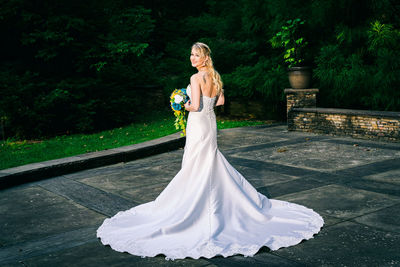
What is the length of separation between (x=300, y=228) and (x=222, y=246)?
989 mm

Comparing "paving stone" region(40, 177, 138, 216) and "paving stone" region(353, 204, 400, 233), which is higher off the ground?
"paving stone" region(40, 177, 138, 216)

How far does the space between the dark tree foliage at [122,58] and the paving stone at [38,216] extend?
7192 millimetres

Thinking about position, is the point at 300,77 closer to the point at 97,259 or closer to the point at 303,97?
the point at 303,97

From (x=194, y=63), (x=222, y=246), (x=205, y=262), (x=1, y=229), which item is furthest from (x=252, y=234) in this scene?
(x=1, y=229)

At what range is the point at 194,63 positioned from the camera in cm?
474

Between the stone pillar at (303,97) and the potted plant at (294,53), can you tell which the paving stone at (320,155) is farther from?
the potted plant at (294,53)

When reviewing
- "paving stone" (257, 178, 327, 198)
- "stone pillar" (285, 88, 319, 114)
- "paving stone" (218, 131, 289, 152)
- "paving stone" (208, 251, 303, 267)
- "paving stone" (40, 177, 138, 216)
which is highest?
"stone pillar" (285, 88, 319, 114)

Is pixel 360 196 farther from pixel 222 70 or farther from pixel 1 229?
pixel 222 70

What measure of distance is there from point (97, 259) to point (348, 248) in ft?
7.99

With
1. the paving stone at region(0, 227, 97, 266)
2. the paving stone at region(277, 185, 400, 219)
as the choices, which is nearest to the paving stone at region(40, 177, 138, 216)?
the paving stone at region(0, 227, 97, 266)

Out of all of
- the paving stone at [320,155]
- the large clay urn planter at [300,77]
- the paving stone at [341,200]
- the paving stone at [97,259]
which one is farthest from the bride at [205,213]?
the large clay urn planter at [300,77]

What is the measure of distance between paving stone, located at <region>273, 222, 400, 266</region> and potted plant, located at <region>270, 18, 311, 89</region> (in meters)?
8.43

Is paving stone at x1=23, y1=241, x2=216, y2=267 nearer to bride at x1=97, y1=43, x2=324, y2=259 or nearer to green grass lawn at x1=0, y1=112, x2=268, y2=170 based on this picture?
bride at x1=97, y1=43, x2=324, y2=259

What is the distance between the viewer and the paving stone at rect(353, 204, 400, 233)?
466 cm
